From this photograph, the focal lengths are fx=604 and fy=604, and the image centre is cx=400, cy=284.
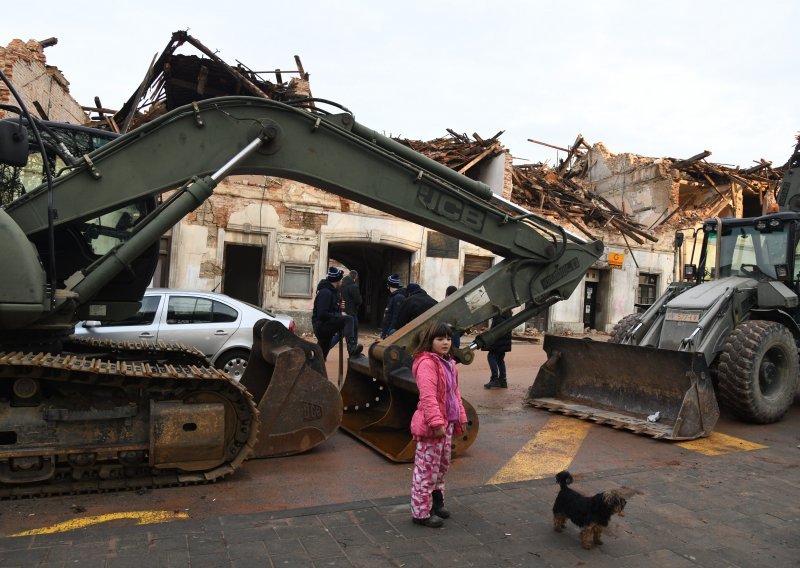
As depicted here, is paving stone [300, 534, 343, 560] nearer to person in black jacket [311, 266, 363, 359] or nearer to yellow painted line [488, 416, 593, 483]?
yellow painted line [488, 416, 593, 483]

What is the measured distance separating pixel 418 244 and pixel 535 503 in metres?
15.1

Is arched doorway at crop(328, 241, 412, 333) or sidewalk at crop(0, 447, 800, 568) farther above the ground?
arched doorway at crop(328, 241, 412, 333)

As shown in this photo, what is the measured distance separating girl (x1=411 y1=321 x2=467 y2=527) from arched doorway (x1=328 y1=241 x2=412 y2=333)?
15376mm

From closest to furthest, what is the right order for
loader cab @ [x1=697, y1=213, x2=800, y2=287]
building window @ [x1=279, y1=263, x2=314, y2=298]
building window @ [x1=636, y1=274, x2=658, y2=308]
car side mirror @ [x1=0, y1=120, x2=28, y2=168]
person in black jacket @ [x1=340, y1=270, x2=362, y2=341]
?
car side mirror @ [x1=0, y1=120, x2=28, y2=168], loader cab @ [x1=697, y1=213, x2=800, y2=287], person in black jacket @ [x1=340, y1=270, x2=362, y2=341], building window @ [x1=279, y1=263, x2=314, y2=298], building window @ [x1=636, y1=274, x2=658, y2=308]

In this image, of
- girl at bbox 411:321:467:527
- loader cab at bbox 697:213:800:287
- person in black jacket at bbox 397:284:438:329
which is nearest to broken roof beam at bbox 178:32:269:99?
person in black jacket at bbox 397:284:438:329

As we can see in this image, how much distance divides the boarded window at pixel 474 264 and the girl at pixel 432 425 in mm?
16264

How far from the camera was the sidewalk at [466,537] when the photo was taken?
142 inches

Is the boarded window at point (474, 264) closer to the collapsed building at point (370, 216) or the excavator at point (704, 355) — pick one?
the collapsed building at point (370, 216)

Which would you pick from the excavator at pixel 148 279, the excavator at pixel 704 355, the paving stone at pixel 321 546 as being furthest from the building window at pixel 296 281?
the paving stone at pixel 321 546

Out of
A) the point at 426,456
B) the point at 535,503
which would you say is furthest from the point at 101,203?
the point at 535,503

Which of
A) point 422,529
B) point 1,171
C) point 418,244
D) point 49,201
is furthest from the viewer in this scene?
point 418,244

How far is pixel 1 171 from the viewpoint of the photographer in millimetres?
5203

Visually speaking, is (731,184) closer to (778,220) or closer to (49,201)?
(778,220)

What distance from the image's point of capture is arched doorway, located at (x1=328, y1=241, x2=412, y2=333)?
66.8ft
